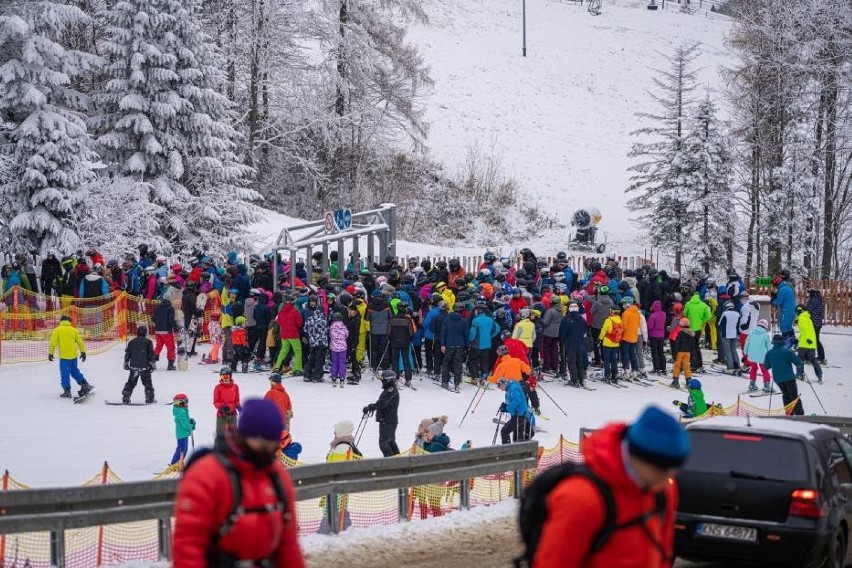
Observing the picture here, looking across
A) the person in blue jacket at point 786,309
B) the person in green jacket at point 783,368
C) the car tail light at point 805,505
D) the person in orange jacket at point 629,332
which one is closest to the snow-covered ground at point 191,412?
the person in orange jacket at point 629,332

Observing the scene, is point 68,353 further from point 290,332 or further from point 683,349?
point 683,349

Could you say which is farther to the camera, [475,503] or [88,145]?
[88,145]

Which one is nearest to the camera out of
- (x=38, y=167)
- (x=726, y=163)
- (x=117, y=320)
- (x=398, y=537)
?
(x=398, y=537)

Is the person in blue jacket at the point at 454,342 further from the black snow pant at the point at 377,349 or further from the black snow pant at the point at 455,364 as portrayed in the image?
the black snow pant at the point at 377,349

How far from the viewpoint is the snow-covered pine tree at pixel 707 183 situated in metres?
41.9

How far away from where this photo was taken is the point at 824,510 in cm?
864

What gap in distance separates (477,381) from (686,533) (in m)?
14.3

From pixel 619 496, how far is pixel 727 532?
466 centimetres

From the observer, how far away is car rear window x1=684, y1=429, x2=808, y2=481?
873 cm

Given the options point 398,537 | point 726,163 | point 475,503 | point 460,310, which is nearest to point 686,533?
point 398,537

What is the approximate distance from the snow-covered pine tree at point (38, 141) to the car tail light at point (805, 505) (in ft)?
89.7

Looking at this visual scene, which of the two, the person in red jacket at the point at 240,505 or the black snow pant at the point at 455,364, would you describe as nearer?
the person in red jacket at the point at 240,505

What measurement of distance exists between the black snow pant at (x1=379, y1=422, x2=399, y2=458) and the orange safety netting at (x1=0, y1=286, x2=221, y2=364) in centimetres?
1004

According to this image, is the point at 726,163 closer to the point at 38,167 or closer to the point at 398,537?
the point at 38,167
